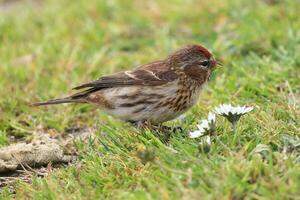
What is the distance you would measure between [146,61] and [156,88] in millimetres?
2439

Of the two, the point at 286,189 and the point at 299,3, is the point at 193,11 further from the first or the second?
the point at 286,189

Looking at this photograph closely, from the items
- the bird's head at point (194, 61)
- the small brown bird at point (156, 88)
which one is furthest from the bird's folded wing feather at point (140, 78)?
the bird's head at point (194, 61)

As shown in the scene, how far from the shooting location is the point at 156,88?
20.8 ft

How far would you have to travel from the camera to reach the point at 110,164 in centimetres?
537

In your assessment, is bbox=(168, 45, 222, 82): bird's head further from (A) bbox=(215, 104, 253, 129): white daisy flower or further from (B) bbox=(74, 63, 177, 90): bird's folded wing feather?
(A) bbox=(215, 104, 253, 129): white daisy flower

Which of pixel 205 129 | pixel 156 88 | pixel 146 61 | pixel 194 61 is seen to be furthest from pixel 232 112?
pixel 146 61

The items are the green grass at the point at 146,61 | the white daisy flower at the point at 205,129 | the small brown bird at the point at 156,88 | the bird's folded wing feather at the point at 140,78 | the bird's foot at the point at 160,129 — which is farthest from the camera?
the bird's folded wing feather at the point at 140,78

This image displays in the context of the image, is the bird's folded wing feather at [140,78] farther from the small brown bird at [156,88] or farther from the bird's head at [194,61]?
the bird's head at [194,61]

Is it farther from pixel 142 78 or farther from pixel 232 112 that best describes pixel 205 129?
pixel 142 78

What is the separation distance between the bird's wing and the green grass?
40 centimetres

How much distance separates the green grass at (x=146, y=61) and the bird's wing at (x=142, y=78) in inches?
15.8

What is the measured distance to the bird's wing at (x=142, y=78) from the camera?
644cm

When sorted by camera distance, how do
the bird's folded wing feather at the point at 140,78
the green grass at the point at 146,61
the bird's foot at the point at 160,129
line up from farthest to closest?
the bird's folded wing feather at the point at 140,78 < the bird's foot at the point at 160,129 < the green grass at the point at 146,61

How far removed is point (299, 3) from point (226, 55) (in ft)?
5.15
